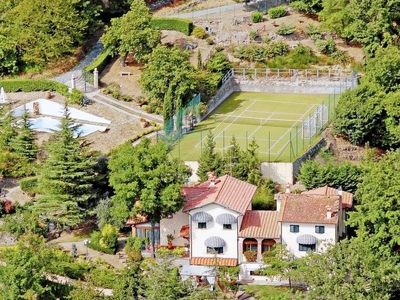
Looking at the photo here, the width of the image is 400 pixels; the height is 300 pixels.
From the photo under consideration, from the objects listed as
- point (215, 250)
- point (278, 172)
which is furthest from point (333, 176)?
point (215, 250)

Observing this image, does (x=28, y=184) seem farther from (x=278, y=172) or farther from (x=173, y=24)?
(x=173, y=24)

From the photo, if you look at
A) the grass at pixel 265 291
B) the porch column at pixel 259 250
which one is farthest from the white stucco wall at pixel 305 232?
the grass at pixel 265 291

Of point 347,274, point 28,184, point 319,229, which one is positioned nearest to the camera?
point 347,274

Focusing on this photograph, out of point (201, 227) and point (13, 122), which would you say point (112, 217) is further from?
point (13, 122)

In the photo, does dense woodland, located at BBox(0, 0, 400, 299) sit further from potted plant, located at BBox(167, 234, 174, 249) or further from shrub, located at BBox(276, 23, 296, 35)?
shrub, located at BBox(276, 23, 296, 35)

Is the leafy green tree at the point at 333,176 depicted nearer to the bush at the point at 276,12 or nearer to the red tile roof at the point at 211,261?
the red tile roof at the point at 211,261

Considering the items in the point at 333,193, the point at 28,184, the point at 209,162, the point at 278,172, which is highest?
the point at 209,162

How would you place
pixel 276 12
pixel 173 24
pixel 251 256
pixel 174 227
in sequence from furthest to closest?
pixel 276 12 → pixel 173 24 → pixel 174 227 → pixel 251 256
